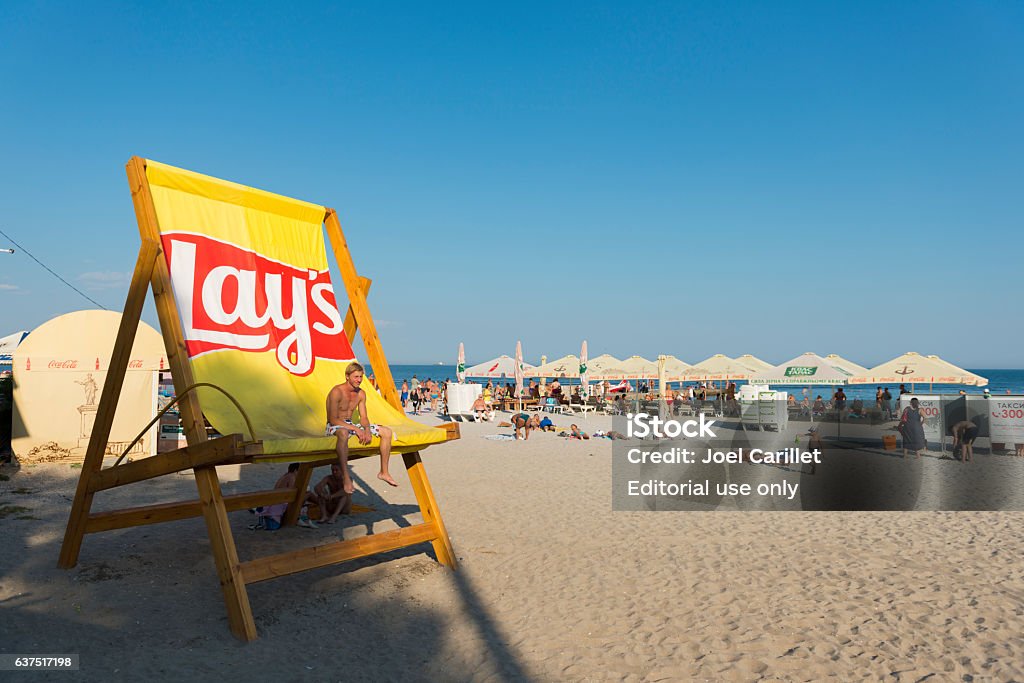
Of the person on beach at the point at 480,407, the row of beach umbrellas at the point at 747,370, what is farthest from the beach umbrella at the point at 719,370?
the person on beach at the point at 480,407

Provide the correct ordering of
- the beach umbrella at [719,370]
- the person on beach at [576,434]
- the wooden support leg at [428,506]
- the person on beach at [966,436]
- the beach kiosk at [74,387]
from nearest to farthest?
the wooden support leg at [428,506] → the beach kiosk at [74,387] → the person on beach at [966,436] → the person on beach at [576,434] → the beach umbrella at [719,370]

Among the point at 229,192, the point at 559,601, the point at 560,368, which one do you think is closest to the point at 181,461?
the point at 229,192

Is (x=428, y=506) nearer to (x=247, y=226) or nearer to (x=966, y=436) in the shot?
(x=247, y=226)

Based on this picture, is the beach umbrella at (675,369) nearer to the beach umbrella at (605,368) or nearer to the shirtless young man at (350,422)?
the beach umbrella at (605,368)

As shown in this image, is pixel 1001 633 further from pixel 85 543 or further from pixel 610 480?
pixel 85 543

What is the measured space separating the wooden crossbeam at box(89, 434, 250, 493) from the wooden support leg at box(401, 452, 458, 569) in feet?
6.07

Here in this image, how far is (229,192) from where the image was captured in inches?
235

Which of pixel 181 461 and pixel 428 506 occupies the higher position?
pixel 181 461

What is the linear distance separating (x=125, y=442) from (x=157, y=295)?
30.4 ft

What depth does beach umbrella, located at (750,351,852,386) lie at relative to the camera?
26.1 metres

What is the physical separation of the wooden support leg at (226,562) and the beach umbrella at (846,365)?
26773 mm

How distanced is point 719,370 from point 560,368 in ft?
26.7

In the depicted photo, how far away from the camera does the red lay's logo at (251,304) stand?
5.41 metres

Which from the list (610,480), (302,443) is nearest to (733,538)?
(610,480)
